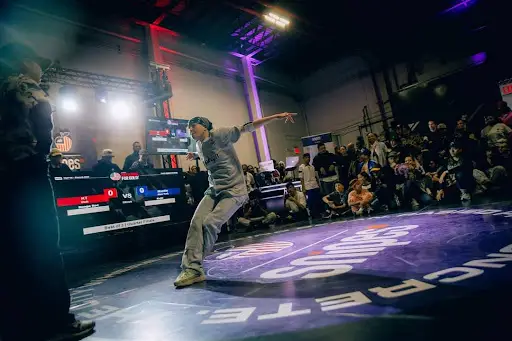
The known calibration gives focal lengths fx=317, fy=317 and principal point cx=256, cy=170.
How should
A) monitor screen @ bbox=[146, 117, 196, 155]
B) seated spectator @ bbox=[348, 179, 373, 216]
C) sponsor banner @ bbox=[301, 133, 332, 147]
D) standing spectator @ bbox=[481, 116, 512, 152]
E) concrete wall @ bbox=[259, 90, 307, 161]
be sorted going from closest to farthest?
standing spectator @ bbox=[481, 116, 512, 152] < seated spectator @ bbox=[348, 179, 373, 216] < monitor screen @ bbox=[146, 117, 196, 155] < sponsor banner @ bbox=[301, 133, 332, 147] < concrete wall @ bbox=[259, 90, 307, 161]

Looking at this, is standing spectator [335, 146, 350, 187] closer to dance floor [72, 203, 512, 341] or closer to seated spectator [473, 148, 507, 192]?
seated spectator [473, 148, 507, 192]

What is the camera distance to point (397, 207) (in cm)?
693

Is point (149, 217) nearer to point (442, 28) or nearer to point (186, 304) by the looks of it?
point (186, 304)

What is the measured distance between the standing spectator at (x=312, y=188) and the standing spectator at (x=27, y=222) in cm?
698

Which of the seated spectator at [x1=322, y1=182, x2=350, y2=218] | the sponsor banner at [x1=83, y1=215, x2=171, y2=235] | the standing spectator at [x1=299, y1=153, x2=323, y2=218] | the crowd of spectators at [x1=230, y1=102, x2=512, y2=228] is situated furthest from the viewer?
the standing spectator at [x1=299, y1=153, x2=323, y2=218]

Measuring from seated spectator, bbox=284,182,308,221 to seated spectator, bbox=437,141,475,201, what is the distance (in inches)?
133

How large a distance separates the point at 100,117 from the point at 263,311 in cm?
940

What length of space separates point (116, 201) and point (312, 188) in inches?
190

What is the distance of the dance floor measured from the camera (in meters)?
1.33

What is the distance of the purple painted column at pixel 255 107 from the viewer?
1405 cm

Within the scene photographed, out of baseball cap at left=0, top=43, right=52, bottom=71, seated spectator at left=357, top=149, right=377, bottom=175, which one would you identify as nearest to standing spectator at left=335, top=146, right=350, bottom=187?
seated spectator at left=357, top=149, right=377, bottom=175

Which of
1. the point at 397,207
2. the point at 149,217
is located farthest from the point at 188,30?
the point at 397,207

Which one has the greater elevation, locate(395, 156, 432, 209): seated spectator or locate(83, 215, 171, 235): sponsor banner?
locate(83, 215, 171, 235): sponsor banner

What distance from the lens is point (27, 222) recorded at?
1.87 meters
